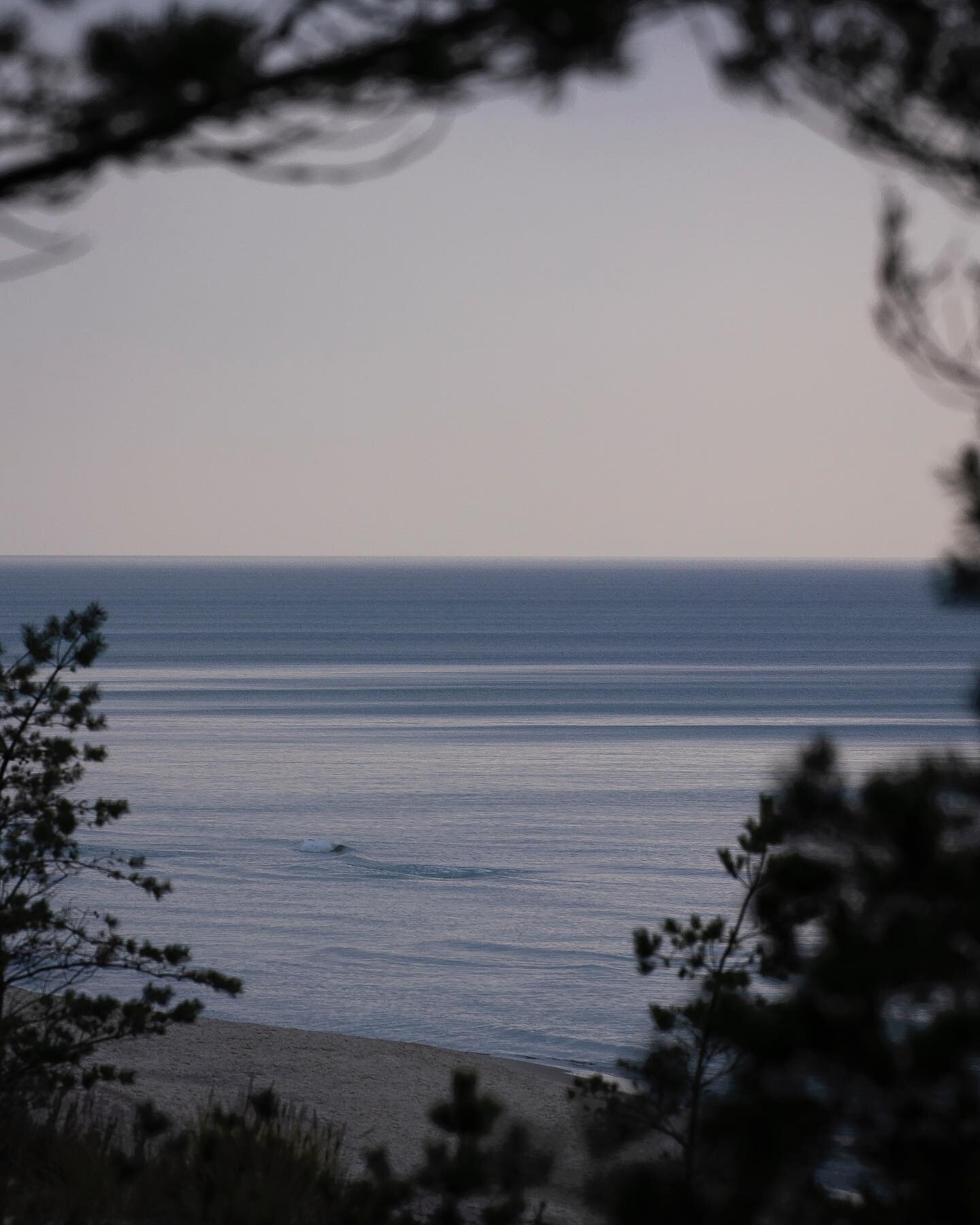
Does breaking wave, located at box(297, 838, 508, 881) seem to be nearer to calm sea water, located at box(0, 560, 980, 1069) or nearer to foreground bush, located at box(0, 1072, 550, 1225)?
calm sea water, located at box(0, 560, 980, 1069)

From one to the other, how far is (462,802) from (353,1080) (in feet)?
71.2

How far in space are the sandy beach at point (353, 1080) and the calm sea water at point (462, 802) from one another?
5.79ft

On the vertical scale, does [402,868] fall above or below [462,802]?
below

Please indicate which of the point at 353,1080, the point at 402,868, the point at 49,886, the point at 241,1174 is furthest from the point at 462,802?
the point at 241,1174

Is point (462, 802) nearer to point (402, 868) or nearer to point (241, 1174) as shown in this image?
point (402, 868)

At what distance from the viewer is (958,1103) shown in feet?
10.6

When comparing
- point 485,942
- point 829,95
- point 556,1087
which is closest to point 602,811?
point 485,942

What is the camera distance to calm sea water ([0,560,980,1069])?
21.9 meters

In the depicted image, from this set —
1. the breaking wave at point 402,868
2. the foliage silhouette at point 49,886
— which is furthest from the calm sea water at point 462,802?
the foliage silhouette at point 49,886

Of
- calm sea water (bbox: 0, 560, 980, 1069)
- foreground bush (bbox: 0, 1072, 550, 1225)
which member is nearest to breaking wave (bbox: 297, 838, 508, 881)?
calm sea water (bbox: 0, 560, 980, 1069)

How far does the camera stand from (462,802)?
123 feet

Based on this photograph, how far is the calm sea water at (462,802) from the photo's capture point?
2188 cm

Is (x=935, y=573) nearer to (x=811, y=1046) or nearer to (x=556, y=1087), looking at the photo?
(x=811, y=1046)

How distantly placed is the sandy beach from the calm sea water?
176 cm
